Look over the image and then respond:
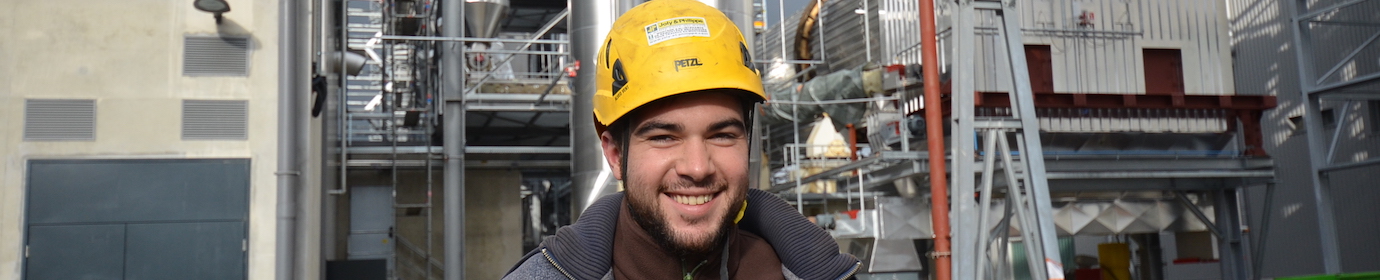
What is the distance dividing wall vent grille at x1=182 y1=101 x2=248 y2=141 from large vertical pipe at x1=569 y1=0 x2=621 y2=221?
379 centimetres

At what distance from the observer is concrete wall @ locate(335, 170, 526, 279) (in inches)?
780

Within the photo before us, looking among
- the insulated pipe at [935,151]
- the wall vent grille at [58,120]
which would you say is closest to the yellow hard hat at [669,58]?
the insulated pipe at [935,151]

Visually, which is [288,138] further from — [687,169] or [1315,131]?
[1315,131]

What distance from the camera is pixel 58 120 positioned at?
11.0 m

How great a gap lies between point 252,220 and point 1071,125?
9479mm

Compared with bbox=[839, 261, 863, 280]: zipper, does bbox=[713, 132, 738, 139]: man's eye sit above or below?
above

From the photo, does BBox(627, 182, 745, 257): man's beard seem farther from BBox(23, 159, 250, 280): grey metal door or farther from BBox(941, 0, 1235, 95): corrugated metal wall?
BBox(941, 0, 1235, 95): corrugated metal wall

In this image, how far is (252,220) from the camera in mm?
11305

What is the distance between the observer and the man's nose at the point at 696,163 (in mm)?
2115

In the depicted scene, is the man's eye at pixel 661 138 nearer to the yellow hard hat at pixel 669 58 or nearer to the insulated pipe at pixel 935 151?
the yellow hard hat at pixel 669 58

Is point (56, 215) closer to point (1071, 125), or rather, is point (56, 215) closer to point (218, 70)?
point (218, 70)

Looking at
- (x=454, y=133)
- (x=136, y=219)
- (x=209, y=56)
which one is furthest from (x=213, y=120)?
(x=454, y=133)

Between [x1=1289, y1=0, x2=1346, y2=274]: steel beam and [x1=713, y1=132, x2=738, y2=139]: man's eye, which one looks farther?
[x1=1289, y1=0, x2=1346, y2=274]: steel beam

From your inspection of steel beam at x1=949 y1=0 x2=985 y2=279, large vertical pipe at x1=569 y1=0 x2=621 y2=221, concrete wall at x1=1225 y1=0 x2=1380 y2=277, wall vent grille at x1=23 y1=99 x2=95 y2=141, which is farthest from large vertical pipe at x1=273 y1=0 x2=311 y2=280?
Result: concrete wall at x1=1225 y1=0 x2=1380 y2=277
